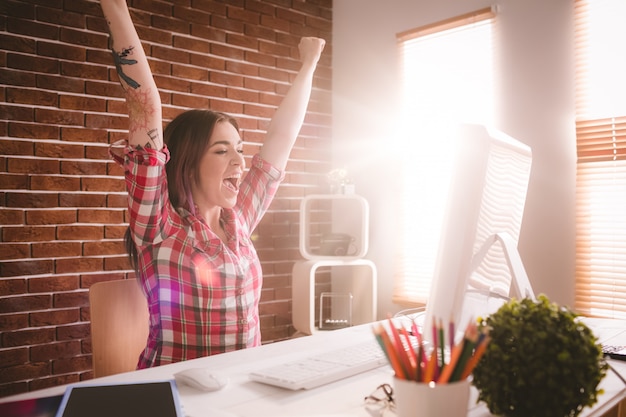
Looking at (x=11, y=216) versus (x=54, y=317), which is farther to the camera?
(x=54, y=317)

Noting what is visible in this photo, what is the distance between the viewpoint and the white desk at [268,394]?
0.91 metres

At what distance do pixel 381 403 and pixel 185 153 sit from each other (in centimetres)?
107

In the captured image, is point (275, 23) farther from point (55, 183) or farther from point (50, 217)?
point (50, 217)

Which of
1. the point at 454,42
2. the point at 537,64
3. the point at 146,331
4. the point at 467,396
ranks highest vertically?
the point at 454,42

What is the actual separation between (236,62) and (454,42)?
4.32 feet

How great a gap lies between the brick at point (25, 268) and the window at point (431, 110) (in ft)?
6.45

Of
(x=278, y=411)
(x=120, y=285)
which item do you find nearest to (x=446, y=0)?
(x=120, y=285)

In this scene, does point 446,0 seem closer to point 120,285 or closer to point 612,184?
point 612,184

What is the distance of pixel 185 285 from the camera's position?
1.54 meters

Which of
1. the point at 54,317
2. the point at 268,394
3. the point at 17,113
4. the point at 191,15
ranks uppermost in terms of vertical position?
the point at 191,15

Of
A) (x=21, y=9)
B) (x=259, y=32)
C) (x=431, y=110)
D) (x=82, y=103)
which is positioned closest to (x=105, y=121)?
(x=82, y=103)

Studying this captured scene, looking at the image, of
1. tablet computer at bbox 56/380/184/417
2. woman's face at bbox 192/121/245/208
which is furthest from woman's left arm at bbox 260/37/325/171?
tablet computer at bbox 56/380/184/417

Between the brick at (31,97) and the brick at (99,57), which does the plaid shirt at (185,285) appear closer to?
the brick at (31,97)

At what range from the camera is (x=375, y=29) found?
11.7ft
